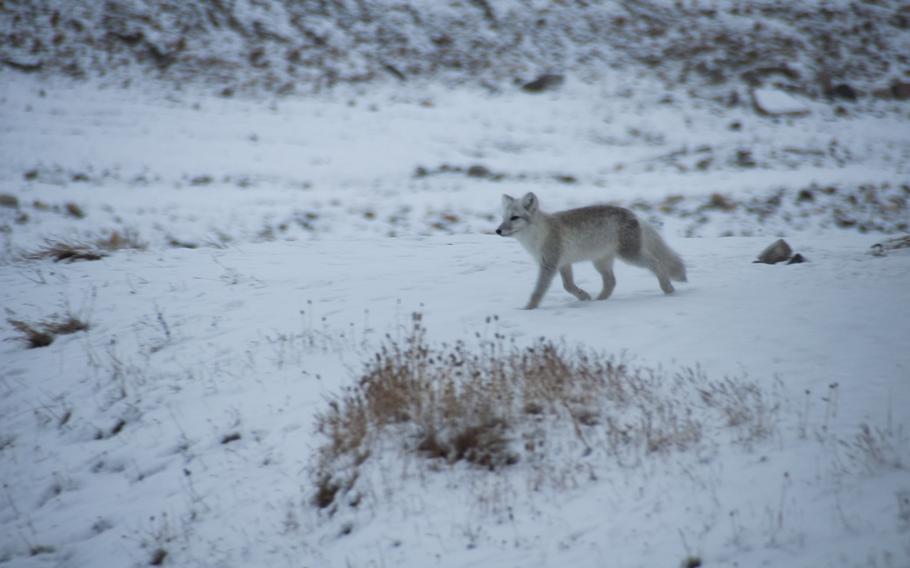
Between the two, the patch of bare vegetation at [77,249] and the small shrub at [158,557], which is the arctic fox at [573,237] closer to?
the small shrub at [158,557]

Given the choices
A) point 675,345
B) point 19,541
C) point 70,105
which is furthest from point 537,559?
point 70,105

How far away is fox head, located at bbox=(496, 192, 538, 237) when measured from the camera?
29.3ft

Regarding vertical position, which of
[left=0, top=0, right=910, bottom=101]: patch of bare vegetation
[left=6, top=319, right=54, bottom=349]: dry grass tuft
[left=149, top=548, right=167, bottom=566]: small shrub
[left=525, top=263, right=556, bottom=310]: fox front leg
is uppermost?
[left=0, top=0, right=910, bottom=101]: patch of bare vegetation

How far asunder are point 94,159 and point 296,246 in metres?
12.7

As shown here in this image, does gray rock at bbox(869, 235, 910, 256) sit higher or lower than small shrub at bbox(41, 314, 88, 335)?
Result: higher

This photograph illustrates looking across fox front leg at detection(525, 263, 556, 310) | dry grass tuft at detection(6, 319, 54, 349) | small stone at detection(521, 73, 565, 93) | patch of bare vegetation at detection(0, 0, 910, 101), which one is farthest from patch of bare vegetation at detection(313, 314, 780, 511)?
small stone at detection(521, 73, 565, 93)

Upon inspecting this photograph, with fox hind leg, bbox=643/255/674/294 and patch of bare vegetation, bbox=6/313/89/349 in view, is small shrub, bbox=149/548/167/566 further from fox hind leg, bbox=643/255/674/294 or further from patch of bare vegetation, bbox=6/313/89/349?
fox hind leg, bbox=643/255/674/294

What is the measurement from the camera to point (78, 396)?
25.1ft

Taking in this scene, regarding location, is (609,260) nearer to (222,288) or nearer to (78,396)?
(222,288)

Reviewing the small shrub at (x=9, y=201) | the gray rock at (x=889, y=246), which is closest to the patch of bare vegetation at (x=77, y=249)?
the small shrub at (x=9, y=201)

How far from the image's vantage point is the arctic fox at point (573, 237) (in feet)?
29.9

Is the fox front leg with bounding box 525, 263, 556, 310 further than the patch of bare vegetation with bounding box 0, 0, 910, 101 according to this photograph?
No

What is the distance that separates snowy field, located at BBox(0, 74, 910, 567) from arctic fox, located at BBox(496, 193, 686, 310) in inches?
24.8

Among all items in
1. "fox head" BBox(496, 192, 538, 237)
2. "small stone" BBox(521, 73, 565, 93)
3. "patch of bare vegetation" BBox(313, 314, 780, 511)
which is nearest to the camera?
"patch of bare vegetation" BBox(313, 314, 780, 511)
